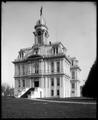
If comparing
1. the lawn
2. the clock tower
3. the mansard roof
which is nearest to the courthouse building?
the mansard roof

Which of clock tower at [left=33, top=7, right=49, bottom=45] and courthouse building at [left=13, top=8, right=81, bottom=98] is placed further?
clock tower at [left=33, top=7, right=49, bottom=45]

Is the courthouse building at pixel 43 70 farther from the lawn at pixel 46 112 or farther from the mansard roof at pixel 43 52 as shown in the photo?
the lawn at pixel 46 112

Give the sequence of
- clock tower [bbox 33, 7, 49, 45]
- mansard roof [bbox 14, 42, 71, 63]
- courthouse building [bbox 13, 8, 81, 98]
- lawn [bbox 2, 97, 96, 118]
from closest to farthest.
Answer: lawn [bbox 2, 97, 96, 118]
courthouse building [bbox 13, 8, 81, 98]
mansard roof [bbox 14, 42, 71, 63]
clock tower [bbox 33, 7, 49, 45]

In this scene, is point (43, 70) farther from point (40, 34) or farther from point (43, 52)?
point (40, 34)

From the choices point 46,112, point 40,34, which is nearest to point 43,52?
point 40,34

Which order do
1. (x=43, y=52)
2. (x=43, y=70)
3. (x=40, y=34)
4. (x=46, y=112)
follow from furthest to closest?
(x=40, y=34)
(x=43, y=52)
(x=43, y=70)
(x=46, y=112)

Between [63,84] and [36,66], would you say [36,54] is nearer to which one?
[36,66]

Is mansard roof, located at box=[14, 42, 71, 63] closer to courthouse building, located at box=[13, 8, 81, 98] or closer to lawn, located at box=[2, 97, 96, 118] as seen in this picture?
courthouse building, located at box=[13, 8, 81, 98]

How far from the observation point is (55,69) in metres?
45.1

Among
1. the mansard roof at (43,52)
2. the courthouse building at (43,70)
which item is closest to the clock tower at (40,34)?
the courthouse building at (43,70)

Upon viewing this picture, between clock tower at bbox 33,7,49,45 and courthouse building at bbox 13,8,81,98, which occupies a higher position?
clock tower at bbox 33,7,49,45

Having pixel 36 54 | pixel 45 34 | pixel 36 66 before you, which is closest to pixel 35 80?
pixel 36 66

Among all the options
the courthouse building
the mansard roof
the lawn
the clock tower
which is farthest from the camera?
the clock tower

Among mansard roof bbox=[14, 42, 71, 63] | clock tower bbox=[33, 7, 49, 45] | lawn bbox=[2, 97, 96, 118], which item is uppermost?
clock tower bbox=[33, 7, 49, 45]
